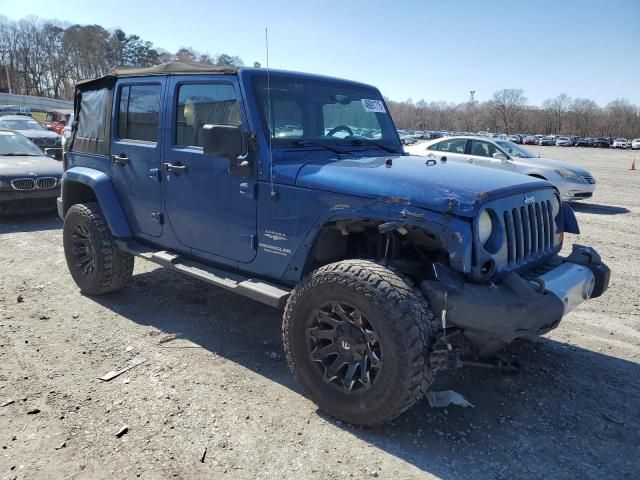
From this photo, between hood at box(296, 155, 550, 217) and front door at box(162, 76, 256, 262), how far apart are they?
60cm

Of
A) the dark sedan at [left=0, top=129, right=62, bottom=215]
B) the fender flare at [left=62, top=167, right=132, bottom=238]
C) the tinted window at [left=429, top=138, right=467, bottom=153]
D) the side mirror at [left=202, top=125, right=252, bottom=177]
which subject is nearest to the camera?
the side mirror at [left=202, top=125, right=252, bottom=177]

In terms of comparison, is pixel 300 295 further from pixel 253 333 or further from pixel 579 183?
pixel 579 183

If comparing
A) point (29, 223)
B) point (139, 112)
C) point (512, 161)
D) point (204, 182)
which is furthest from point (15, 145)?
point (512, 161)

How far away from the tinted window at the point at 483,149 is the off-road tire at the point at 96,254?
881cm

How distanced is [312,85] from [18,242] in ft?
18.0

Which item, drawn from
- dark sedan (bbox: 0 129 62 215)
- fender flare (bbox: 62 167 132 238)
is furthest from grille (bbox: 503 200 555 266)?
dark sedan (bbox: 0 129 62 215)

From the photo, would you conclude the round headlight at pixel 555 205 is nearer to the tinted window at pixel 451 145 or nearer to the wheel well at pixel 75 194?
the wheel well at pixel 75 194

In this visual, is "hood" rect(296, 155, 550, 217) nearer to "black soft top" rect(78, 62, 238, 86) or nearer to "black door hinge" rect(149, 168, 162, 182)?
"black soft top" rect(78, 62, 238, 86)

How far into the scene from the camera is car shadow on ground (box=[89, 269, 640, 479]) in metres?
2.75

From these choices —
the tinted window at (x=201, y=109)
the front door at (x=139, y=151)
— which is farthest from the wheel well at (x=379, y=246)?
the front door at (x=139, y=151)

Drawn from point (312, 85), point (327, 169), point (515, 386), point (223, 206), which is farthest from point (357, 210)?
point (515, 386)

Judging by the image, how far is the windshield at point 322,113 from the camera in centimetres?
360

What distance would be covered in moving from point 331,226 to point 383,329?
2.58ft

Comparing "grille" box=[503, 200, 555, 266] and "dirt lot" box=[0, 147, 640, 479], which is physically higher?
"grille" box=[503, 200, 555, 266]
